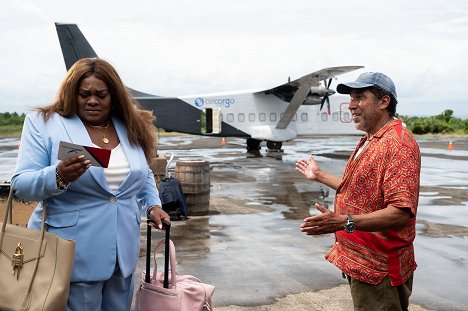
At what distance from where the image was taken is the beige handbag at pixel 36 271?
2.80m

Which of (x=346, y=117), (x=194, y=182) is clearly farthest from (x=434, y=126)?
(x=194, y=182)

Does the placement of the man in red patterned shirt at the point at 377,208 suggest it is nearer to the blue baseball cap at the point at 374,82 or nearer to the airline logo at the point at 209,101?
the blue baseball cap at the point at 374,82

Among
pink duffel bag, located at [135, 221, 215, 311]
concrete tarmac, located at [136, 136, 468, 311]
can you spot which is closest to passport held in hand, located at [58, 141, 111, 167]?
pink duffel bag, located at [135, 221, 215, 311]

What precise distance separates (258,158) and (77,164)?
2178 cm

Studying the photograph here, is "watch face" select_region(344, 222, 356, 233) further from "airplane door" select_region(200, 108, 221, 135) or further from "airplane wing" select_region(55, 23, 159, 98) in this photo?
"airplane door" select_region(200, 108, 221, 135)

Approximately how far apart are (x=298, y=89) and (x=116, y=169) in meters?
22.4

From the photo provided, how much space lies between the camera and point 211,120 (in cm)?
2691

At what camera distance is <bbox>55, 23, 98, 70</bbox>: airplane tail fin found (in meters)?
25.2

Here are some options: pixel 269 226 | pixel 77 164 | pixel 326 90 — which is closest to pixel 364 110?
pixel 77 164

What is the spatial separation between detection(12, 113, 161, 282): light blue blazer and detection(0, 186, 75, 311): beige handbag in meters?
0.16

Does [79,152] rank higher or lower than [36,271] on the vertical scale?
higher

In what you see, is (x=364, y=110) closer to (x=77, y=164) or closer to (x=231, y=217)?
(x=77, y=164)

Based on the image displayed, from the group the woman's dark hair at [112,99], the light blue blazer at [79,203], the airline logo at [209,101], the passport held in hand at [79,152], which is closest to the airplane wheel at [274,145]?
the airline logo at [209,101]

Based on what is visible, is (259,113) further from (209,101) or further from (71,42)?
(71,42)
